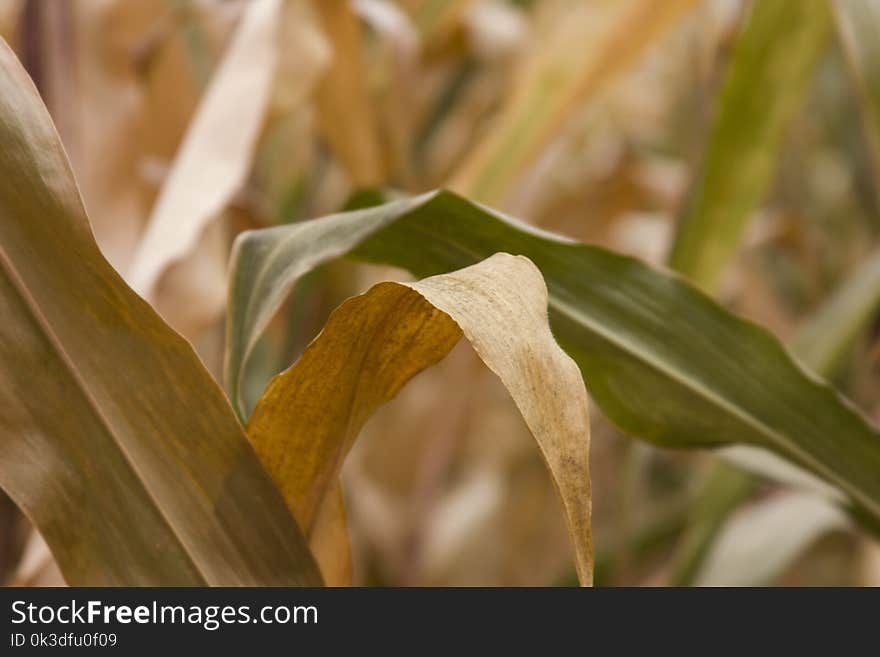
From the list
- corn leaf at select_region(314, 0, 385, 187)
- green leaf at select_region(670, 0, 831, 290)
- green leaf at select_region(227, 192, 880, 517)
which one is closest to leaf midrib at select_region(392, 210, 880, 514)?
green leaf at select_region(227, 192, 880, 517)

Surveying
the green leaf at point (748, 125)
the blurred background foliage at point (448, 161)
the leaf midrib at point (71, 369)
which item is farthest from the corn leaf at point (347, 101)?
the leaf midrib at point (71, 369)

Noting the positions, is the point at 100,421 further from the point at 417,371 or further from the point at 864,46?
the point at 864,46

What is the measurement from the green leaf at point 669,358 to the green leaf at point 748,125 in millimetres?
99

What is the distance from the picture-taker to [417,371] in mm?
212

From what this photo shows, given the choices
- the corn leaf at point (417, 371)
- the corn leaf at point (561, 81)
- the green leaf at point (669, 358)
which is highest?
the corn leaf at point (561, 81)

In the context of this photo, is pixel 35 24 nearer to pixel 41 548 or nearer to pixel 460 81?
pixel 41 548

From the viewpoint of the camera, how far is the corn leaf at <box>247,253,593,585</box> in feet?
0.58

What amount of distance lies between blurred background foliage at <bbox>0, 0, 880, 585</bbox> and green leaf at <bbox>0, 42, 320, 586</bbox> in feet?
0.28

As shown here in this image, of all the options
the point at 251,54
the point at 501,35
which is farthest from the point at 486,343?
the point at 501,35

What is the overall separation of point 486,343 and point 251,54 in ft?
0.67

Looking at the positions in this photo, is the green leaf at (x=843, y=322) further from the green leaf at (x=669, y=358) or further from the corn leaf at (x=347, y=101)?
the corn leaf at (x=347, y=101)

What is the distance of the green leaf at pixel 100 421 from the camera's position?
197 mm

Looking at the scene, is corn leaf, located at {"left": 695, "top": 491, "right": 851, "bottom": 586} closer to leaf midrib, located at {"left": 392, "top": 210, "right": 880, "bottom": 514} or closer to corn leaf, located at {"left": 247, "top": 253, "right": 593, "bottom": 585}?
leaf midrib, located at {"left": 392, "top": 210, "right": 880, "bottom": 514}
